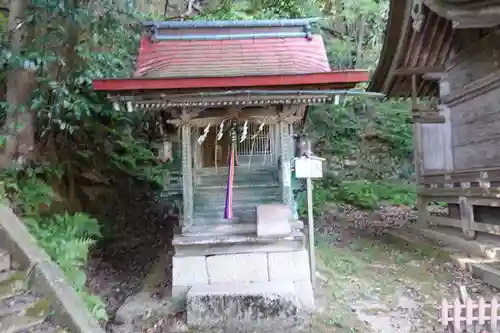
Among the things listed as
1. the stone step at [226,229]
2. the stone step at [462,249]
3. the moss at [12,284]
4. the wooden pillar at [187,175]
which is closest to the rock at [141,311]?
the stone step at [226,229]

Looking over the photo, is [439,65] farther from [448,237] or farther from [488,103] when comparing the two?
A: [448,237]

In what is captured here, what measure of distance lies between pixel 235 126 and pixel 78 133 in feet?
13.1

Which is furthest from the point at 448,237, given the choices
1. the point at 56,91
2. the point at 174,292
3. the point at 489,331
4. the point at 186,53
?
the point at 56,91

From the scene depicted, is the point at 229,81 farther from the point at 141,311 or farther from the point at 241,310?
the point at 141,311

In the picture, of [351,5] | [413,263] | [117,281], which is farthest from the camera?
[351,5]

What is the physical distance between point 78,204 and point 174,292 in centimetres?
399

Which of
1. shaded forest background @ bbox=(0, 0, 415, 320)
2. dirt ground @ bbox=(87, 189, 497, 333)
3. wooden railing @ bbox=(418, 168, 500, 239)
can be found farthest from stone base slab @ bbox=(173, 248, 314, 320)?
wooden railing @ bbox=(418, 168, 500, 239)

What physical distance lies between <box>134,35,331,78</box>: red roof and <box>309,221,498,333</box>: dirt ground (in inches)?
150

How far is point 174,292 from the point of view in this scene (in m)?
6.94

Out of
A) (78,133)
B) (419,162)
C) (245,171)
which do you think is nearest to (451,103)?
(419,162)

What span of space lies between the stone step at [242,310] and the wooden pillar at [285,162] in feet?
6.21

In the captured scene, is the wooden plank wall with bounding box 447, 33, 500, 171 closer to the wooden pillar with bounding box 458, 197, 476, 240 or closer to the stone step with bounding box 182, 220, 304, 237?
the wooden pillar with bounding box 458, 197, 476, 240

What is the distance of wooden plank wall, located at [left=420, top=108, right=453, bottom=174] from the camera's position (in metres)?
9.39

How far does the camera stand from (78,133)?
375 inches
